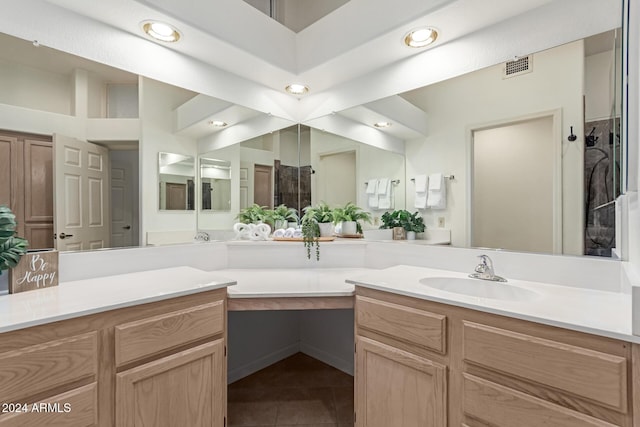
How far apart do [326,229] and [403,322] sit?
1198 millimetres

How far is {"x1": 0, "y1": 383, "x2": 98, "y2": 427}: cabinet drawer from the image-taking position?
0.92 meters

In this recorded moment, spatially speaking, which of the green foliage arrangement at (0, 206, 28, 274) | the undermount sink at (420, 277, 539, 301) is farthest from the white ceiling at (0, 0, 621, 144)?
the undermount sink at (420, 277, 539, 301)

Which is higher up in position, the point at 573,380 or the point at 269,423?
the point at 573,380

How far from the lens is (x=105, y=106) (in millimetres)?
1638

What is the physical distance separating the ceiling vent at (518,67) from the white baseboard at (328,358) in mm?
2208

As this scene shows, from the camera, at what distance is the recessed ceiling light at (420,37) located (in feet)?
5.73

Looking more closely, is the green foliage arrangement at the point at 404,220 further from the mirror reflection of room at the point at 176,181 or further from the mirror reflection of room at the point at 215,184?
the mirror reflection of room at the point at 176,181

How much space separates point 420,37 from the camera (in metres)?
1.80

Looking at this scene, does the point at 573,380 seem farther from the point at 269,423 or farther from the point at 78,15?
the point at 78,15

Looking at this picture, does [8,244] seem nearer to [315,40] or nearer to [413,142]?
[315,40]

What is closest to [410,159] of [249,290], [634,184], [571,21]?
[571,21]

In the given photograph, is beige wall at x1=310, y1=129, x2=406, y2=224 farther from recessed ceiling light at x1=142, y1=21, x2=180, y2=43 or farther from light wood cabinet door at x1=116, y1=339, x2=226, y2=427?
light wood cabinet door at x1=116, y1=339, x2=226, y2=427

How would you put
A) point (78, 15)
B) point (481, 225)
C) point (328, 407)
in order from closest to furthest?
point (78, 15)
point (481, 225)
point (328, 407)

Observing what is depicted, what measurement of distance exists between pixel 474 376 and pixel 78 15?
2493 millimetres
